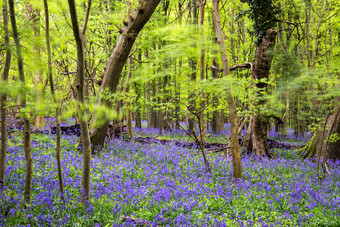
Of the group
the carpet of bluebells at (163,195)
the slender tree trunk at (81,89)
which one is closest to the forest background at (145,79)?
the slender tree trunk at (81,89)

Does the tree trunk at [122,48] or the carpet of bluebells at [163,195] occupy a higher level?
the tree trunk at [122,48]

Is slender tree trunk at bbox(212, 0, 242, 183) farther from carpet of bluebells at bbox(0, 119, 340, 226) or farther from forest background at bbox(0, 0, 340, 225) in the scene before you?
carpet of bluebells at bbox(0, 119, 340, 226)

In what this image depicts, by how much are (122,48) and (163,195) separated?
5319mm

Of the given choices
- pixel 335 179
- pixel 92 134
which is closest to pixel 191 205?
pixel 92 134

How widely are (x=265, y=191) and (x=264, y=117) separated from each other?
16.0 ft

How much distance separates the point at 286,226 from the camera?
4301 mm

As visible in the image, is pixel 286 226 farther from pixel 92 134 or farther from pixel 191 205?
pixel 92 134

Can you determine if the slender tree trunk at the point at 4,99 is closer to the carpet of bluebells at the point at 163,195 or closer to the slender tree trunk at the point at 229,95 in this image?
the carpet of bluebells at the point at 163,195

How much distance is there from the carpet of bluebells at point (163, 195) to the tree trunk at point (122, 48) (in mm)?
975

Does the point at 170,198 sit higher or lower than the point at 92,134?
lower

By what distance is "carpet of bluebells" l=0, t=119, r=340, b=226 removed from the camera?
3.98m

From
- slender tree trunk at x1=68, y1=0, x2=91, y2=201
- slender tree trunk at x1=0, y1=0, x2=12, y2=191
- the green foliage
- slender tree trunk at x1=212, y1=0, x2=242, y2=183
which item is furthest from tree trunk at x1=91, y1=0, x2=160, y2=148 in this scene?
the green foliage

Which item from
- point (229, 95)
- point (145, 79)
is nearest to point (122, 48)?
point (145, 79)

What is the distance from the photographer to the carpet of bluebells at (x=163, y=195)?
3977 mm
